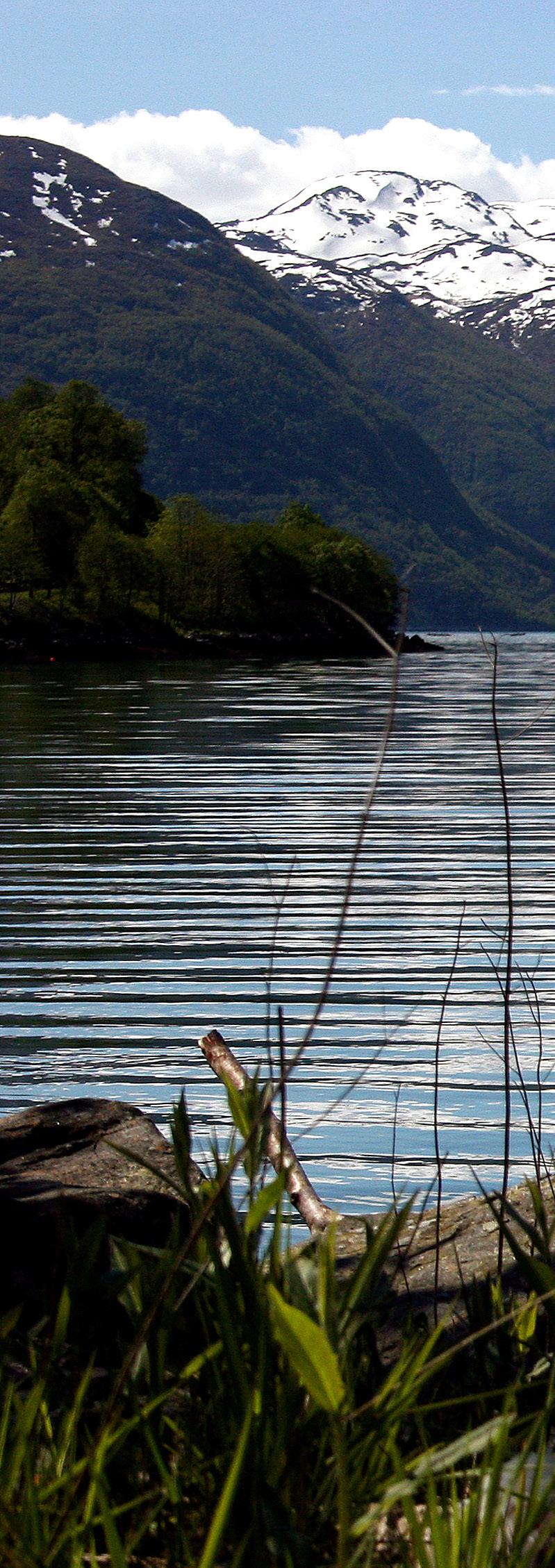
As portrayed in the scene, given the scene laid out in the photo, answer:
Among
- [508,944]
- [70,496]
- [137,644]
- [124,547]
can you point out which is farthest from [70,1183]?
[124,547]

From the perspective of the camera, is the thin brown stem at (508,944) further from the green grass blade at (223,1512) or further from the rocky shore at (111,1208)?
the green grass blade at (223,1512)

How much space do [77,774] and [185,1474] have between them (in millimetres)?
32093

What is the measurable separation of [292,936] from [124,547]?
128 meters

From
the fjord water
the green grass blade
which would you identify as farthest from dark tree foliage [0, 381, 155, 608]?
the green grass blade

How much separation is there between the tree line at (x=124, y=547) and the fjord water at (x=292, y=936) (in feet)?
317

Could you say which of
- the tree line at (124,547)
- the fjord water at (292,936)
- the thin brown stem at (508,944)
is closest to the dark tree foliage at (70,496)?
the tree line at (124,547)

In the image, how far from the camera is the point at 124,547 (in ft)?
470

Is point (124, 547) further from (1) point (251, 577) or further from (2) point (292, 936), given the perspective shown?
(2) point (292, 936)

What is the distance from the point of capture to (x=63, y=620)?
Answer: 13962 centimetres

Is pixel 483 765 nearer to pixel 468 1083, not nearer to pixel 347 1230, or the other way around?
pixel 468 1083

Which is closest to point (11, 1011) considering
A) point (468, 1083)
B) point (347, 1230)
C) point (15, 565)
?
point (468, 1083)

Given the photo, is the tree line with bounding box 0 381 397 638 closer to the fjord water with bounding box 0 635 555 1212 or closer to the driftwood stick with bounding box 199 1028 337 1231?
the fjord water with bounding box 0 635 555 1212

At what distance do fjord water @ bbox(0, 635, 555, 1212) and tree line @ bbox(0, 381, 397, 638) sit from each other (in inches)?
3798

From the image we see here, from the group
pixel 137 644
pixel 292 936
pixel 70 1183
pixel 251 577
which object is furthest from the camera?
pixel 251 577
